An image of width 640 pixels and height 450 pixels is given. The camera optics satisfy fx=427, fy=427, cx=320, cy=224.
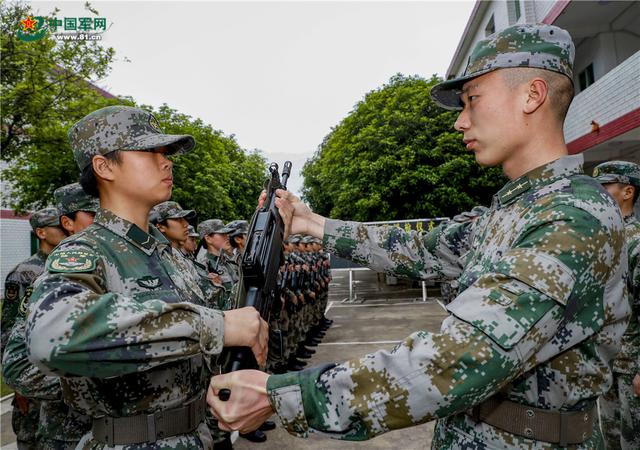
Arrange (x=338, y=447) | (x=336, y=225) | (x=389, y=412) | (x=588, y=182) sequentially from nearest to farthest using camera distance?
(x=389, y=412) < (x=588, y=182) < (x=336, y=225) < (x=338, y=447)

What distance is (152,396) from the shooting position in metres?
1.79

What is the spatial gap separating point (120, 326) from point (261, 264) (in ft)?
2.54

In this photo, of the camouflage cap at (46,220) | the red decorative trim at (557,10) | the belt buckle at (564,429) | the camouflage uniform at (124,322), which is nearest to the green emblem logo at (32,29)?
the camouflage cap at (46,220)

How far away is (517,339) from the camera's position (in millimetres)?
1122

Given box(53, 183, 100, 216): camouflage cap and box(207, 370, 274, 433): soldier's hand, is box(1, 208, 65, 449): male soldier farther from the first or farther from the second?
box(207, 370, 274, 433): soldier's hand

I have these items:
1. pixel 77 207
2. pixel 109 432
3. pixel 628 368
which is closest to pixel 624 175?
pixel 628 368

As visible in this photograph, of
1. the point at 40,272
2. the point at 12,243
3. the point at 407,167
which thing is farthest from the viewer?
the point at 12,243

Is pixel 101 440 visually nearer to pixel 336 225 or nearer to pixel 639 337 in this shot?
pixel 336 225

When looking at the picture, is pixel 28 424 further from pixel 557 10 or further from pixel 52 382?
pixel 557 10

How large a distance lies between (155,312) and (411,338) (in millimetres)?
792

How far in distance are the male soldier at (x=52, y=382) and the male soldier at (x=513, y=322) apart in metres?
1.41

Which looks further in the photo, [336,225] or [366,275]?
[366,275]

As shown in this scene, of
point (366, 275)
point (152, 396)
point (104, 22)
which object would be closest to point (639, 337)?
point (152, 396)

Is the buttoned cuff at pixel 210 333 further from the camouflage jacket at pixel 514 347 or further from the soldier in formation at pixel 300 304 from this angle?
the soldier in formation at pixel 300 304
